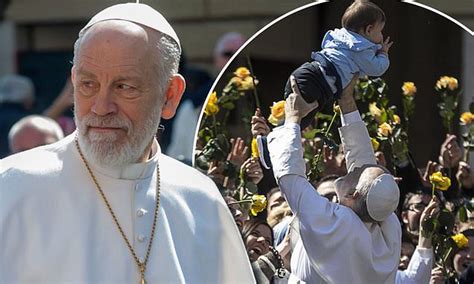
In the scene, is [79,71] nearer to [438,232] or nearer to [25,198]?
[25,198]

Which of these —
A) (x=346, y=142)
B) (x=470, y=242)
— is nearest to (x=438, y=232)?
(x=470, y=242)

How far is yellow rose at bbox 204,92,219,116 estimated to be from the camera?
4.12m

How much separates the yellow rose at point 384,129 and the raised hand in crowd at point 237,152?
0.40 meters

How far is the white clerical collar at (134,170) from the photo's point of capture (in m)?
3.69

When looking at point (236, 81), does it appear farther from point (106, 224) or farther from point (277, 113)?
point (106, 224)

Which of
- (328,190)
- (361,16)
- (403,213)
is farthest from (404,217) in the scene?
(361,16)

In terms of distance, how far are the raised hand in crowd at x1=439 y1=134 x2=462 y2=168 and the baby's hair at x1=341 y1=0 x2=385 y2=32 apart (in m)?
0.43

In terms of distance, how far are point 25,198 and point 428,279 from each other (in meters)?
1.19

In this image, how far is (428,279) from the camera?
3887 mm

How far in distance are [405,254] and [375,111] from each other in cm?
43

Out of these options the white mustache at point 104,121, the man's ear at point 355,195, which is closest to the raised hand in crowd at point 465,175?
the man's ear at point 355,195

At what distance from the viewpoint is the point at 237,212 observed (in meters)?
4.02

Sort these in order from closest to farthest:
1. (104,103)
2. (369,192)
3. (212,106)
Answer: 1. (104,103)
2. (369,192)
3. (212,106)

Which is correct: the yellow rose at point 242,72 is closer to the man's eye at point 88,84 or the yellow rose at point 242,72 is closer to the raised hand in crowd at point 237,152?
the raised hand in crowd at point 237,152
